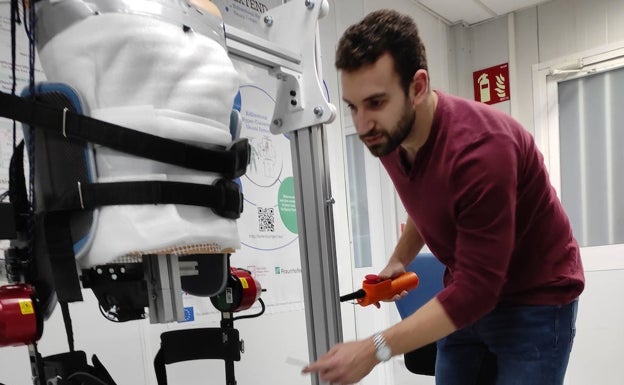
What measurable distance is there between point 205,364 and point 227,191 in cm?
126

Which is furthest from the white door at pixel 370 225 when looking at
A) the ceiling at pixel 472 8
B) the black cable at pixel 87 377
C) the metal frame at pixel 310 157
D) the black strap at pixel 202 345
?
the black cable at pixel 87 377

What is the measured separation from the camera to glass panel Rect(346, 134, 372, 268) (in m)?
2.85

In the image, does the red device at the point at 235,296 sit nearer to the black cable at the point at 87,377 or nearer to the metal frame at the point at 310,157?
the metal frame at the point at 310,157

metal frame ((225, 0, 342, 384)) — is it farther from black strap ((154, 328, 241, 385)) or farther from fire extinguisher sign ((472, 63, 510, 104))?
fire extinguisher sign ((472, 63, 510, 104))

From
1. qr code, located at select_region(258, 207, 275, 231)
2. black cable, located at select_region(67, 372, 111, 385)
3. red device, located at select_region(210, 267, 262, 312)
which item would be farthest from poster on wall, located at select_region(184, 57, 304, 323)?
black cable, located at select_region(67, 372, 111, 385)

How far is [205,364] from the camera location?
182 cm

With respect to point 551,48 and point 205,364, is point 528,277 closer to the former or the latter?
point 205,364

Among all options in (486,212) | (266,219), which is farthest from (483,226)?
(266,219)

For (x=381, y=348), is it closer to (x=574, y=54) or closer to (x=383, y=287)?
(x=383, y=287)

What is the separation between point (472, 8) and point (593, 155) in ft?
4.00

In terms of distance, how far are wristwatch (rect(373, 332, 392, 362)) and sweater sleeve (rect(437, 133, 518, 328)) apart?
0.14 meters

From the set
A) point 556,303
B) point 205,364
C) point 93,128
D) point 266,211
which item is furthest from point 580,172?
point 93,128

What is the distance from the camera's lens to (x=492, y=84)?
3.33 meters

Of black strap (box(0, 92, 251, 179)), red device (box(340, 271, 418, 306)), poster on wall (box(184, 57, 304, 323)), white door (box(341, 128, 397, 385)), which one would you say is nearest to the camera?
black strap (box(0, 92, 251, 179))
